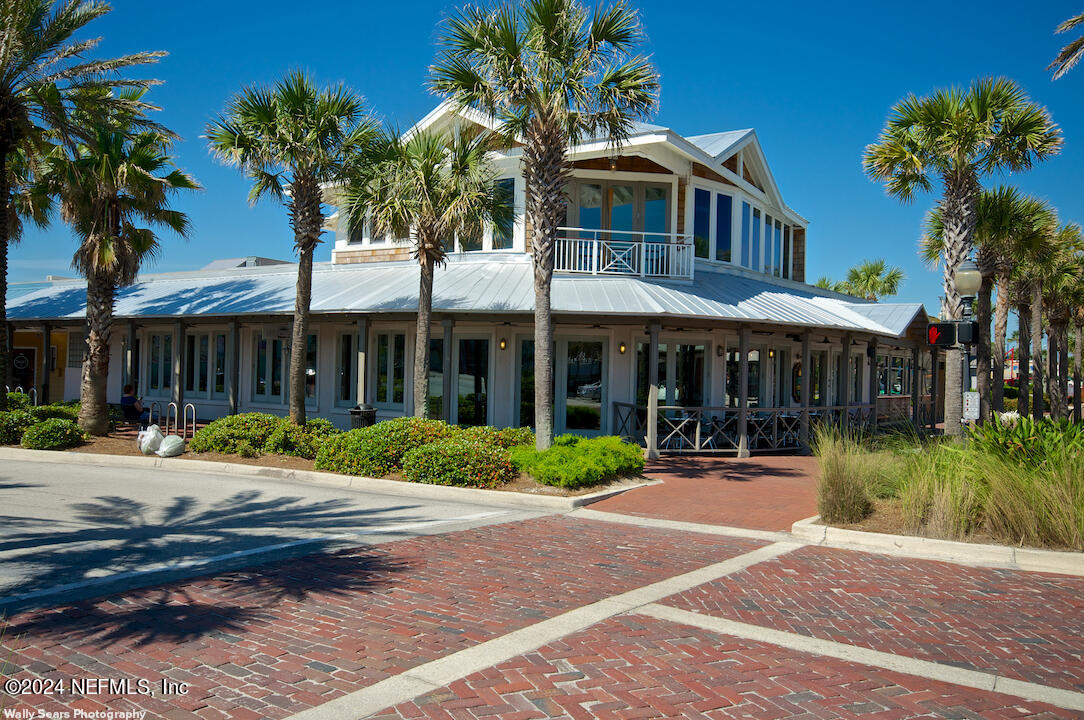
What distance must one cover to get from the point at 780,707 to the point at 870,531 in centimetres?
516

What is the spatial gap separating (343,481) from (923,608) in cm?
899

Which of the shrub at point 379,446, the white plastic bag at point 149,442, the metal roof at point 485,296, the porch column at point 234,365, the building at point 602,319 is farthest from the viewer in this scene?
the porch column at point 234,365

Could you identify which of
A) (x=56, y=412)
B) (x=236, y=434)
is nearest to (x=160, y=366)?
(x=56, y=412)

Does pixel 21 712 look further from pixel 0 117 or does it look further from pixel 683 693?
pixel 0 117

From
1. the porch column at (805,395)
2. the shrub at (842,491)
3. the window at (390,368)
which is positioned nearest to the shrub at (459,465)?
the shrub at (842,491)

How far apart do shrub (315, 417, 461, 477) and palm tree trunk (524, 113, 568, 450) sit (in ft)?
5.36

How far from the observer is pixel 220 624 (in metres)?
5.37

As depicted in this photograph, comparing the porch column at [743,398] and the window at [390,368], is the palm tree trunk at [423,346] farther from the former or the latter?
the porch column at [743,398]

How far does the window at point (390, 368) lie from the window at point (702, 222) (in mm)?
7818

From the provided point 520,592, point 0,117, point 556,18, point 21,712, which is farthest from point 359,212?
point 21,712

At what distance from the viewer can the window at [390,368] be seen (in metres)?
19.1

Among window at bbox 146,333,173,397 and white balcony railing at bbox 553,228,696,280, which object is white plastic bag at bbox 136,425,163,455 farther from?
white balcony railing at bbox 553,228,696,280

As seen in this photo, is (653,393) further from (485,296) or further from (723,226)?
(723,226)

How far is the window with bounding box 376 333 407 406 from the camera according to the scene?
19.1 m
